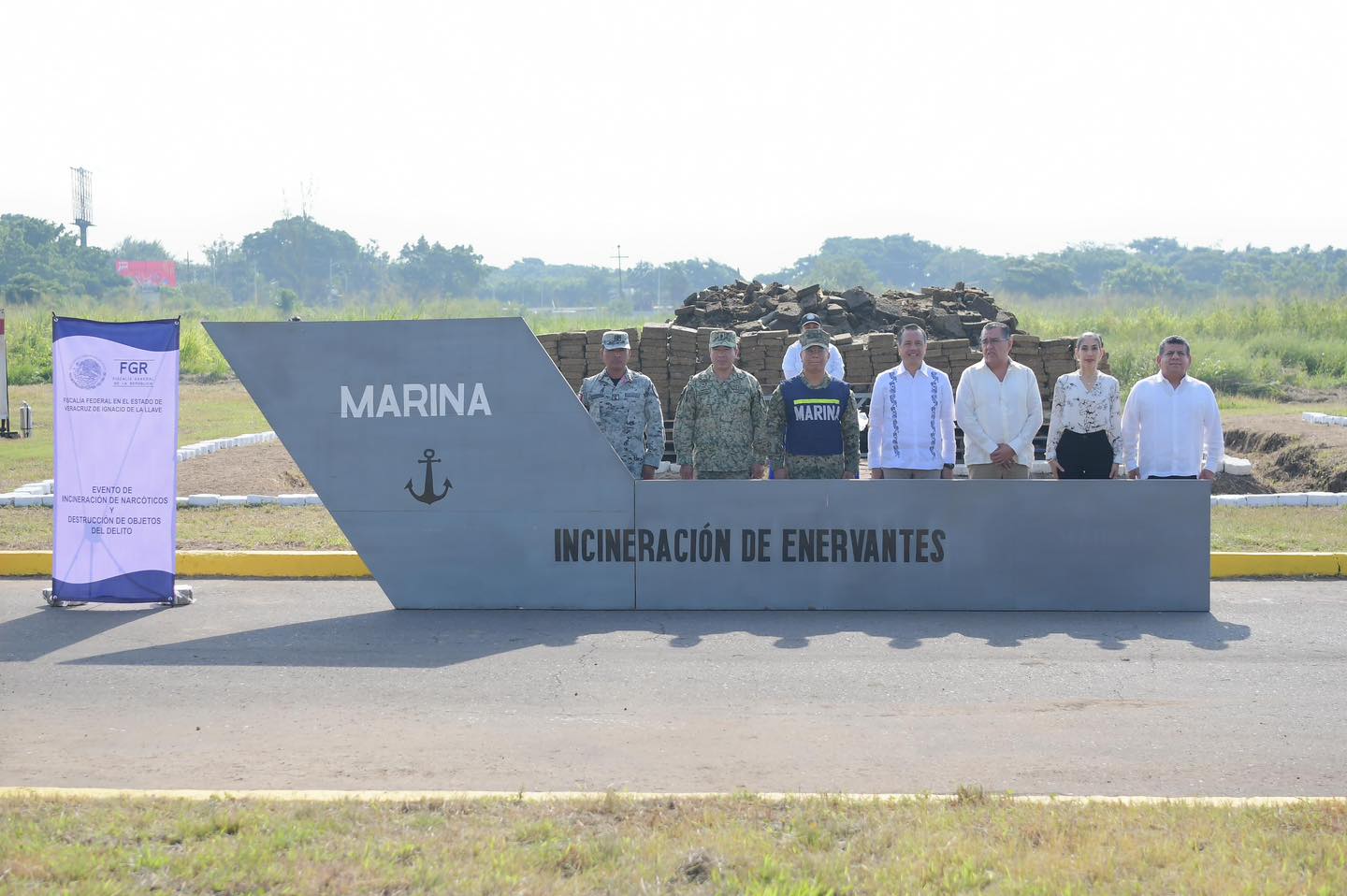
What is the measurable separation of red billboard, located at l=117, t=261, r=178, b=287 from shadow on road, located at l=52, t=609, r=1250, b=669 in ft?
415

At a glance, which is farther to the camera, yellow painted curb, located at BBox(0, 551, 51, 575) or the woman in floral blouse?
yellow painted curb, located at BBox(0, 551, 51, 575)

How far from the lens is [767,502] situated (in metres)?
9.34

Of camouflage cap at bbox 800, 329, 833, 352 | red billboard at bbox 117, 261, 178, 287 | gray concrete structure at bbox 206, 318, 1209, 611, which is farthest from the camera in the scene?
red billboard at bbox 117, 261, 178, 287

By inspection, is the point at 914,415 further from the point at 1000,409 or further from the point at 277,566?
the point at 277,566

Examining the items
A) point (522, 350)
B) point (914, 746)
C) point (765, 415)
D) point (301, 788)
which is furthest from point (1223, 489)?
point (301, 788)

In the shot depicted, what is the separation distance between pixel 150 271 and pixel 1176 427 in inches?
5136

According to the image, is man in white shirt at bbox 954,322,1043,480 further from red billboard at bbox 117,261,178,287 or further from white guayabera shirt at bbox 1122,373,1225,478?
red billboard at bbox 117,261,178,287

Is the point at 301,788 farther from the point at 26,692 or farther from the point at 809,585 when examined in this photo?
the point at 809,585

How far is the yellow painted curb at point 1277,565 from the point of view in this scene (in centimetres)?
1065

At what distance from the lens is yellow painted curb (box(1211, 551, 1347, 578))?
10648 mm

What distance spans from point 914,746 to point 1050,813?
1.23m

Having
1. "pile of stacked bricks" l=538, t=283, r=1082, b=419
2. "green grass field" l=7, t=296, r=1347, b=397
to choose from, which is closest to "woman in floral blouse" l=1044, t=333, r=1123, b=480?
"pile of stacked bricks" l=538, t=283, r=1082, b=419

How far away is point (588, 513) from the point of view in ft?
30.7

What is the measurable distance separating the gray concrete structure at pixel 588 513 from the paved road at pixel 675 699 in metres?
0.23
